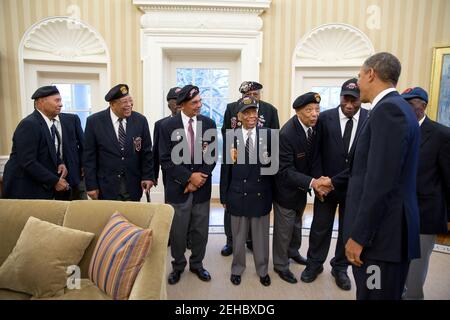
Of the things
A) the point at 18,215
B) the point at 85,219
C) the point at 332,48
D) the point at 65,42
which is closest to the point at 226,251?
the point at 85,219

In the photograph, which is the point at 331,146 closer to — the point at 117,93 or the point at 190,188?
the point at 190,188

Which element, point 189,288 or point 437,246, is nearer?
point 189,288

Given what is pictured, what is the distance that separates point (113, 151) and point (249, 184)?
1077 millimetres

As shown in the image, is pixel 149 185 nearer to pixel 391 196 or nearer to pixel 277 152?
pixel 277 152

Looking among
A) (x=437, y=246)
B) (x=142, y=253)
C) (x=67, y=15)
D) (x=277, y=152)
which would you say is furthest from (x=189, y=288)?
(x=67, y=15)

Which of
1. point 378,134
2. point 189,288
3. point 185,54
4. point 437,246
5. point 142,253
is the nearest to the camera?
point 378,134

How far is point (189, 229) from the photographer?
247 cm

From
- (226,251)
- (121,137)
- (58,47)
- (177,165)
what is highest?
(58,47)

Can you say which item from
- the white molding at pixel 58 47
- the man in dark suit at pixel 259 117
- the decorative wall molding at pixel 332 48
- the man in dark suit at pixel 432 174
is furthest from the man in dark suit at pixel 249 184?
the white molding at pixel 58 47

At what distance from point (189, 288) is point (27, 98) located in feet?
11.6

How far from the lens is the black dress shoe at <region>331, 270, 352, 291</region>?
2.29m

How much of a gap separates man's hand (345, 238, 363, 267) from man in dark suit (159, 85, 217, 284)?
1.20 m

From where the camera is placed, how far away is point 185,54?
14.3 ft

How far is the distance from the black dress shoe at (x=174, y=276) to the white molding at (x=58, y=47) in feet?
9.50
